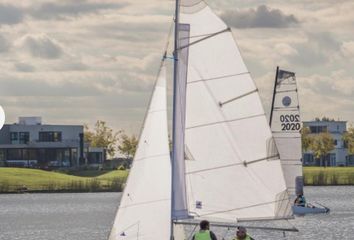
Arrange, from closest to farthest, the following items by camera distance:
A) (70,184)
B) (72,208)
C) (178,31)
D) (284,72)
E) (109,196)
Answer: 1. (178,31)
2. (284,72)
3. (72,208)
4. (109,196)
5. (70,184)

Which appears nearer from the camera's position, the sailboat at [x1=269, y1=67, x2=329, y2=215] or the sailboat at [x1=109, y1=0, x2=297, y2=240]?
the sailboat at [x1=109, y1=0, x2=297, y2=240]

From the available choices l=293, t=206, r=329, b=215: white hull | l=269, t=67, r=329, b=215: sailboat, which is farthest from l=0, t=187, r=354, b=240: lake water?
l=269, t=67, r=329, b=215: sailboat

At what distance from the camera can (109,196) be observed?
14162 centimetres

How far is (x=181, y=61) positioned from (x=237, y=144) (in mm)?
3043

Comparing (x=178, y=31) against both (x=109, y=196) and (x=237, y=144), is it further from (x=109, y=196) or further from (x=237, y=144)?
(x=109, y=196)

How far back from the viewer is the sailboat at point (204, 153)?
110 ft

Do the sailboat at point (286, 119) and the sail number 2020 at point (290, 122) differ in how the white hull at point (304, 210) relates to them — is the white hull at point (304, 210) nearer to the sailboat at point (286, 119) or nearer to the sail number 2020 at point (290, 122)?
the sailboat at point (286, 119)

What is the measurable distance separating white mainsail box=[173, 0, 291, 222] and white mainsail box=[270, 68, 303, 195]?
38643 millimetres

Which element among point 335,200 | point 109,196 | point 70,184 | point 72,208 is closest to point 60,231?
point 72,208

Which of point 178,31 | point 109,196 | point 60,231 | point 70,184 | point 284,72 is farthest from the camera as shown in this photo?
point 70,184

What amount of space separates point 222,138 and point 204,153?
70cm

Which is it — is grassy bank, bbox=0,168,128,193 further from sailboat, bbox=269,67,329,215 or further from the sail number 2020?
the sail number 2020

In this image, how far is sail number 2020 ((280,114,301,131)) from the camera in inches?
2891

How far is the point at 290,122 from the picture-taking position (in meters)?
73.7
